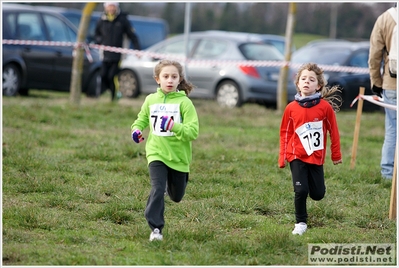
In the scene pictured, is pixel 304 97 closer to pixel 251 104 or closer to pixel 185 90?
pixel 185 90

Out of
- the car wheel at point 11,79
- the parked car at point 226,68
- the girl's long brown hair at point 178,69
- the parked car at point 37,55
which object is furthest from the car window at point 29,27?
the girl's long brown hair at point 178,69

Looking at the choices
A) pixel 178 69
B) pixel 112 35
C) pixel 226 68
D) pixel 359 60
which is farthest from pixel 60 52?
pixel 178 69

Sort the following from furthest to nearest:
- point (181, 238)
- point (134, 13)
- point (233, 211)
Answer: point (134, 13) < point (233, 211) < point (181, 238)

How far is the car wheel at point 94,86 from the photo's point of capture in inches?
672

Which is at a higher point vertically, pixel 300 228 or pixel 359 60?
pixel 359 60

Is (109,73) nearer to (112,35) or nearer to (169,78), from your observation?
(112,35)

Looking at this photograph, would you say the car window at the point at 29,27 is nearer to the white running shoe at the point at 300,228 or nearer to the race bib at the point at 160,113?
the race bib at the point at 160,113

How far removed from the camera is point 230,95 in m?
16.2

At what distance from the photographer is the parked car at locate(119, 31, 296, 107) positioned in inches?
634

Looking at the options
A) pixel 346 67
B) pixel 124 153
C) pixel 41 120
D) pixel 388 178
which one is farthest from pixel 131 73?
pixel 388 178

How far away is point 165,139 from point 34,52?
1053 cm

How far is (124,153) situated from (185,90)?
11.5ft

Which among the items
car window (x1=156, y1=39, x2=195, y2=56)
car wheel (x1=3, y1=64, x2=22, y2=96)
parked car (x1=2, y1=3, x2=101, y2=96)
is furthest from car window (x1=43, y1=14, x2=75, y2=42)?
car window (x1=156, y1=39, x2=195, y2=56)

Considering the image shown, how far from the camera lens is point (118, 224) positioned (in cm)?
632
